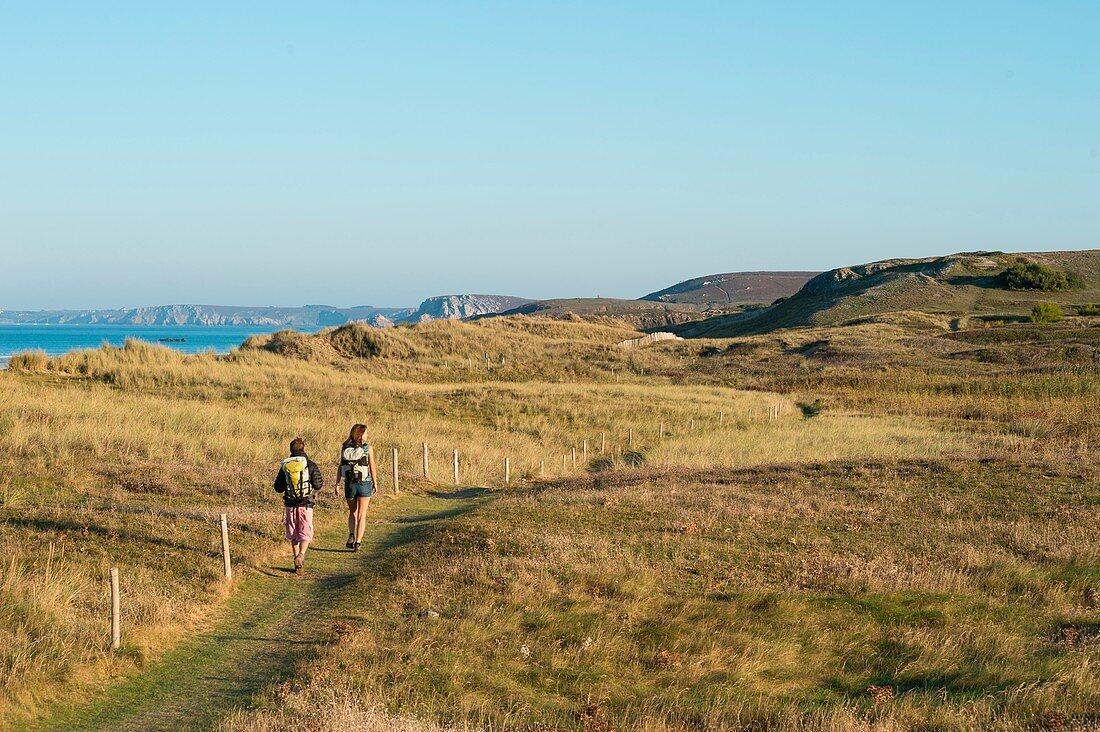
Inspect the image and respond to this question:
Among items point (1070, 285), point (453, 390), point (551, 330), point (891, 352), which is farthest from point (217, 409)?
point (1070, 285)

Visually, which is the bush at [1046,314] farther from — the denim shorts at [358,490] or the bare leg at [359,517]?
the denim shorts at [358,490]

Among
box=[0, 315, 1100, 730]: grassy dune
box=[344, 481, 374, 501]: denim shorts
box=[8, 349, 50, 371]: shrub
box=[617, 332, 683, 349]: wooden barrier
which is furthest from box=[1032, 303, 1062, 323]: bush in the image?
box=[344, 481, 374, 501]: denim shorts

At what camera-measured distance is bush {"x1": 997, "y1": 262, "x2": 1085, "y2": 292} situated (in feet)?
339

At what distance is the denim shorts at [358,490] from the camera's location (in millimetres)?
15352

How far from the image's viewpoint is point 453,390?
47125 millimetres

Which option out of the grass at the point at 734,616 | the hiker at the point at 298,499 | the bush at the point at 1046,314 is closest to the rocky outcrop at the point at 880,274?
the bush at the point at 1046,314

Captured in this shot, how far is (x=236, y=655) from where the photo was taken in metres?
10.4

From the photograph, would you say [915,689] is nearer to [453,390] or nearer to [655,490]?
[655,490]

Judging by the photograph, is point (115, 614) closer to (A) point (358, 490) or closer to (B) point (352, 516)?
(A) point (358, 490)

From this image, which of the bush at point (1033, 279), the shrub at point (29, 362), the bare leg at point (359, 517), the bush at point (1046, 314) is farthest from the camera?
the bush at point (1033, 279)

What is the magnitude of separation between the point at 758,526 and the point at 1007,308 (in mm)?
87091

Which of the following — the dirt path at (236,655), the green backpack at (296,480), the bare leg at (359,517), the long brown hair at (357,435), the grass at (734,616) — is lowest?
the grass at (734,616)

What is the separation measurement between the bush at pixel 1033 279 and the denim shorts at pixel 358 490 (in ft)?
338

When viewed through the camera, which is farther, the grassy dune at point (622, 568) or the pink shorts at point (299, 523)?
the pink shorts at point (299, 523)
